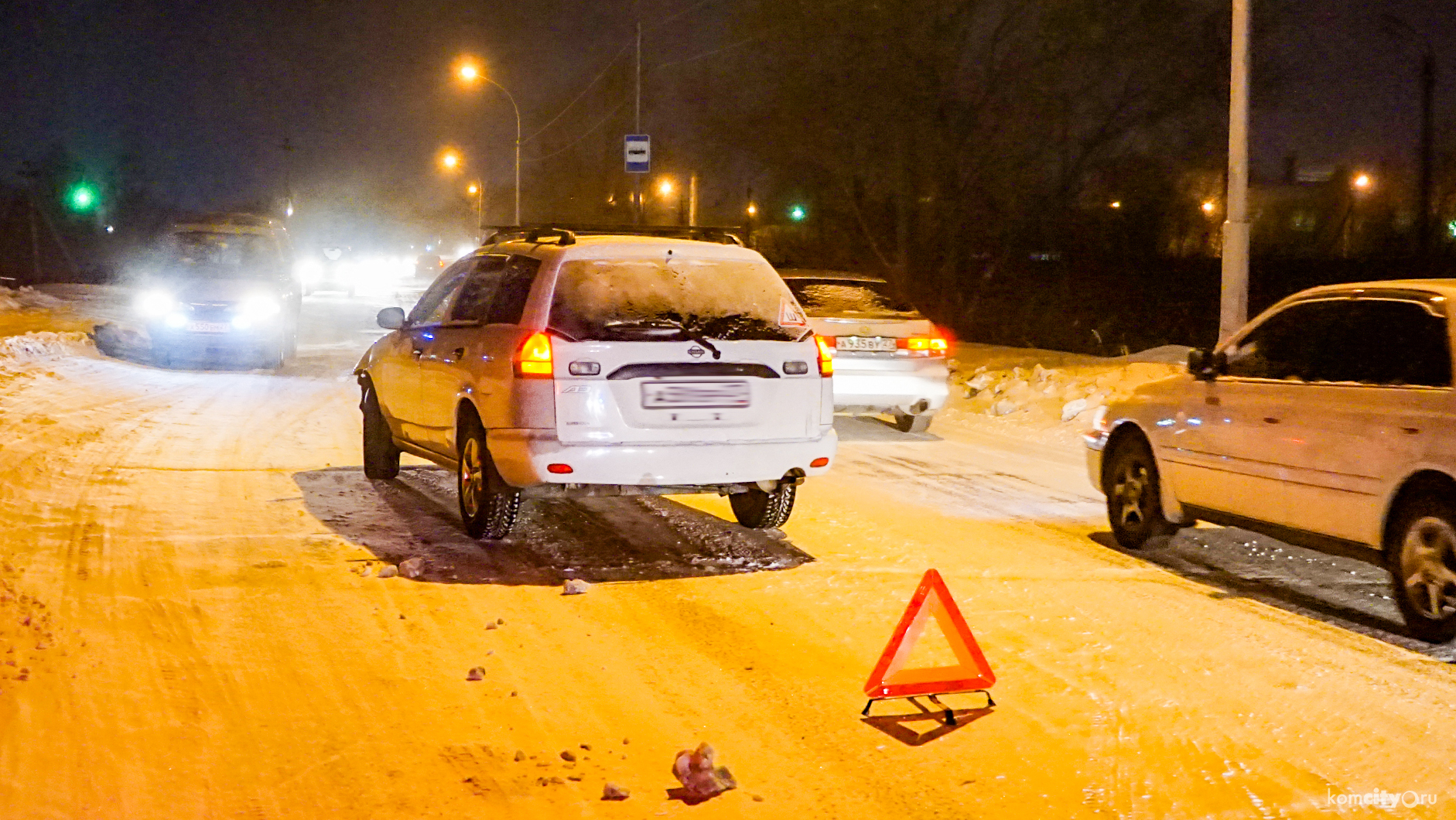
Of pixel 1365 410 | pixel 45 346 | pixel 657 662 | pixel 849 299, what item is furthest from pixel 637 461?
pixel 45 346

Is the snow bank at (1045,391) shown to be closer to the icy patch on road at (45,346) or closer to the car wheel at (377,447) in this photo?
the car wheel at (377,447)

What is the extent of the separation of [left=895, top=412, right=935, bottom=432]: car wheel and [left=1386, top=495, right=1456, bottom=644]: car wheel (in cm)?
820

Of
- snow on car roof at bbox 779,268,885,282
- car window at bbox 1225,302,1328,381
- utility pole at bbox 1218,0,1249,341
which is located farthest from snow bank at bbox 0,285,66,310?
car window at bbox 1225,302,1328,381

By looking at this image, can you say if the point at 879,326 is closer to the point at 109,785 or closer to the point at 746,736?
the point at 746,736

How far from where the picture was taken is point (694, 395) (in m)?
8.24

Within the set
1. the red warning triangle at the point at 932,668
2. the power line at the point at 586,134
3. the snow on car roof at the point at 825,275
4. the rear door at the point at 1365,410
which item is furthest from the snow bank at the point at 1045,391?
the power line at the point at 586,134

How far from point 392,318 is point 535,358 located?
2.89m

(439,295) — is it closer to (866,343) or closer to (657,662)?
(657,662)

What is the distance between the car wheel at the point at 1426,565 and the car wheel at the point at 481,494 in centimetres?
463

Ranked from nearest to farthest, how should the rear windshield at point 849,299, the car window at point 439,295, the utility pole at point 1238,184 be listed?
the car window at point 439,295 → the utility pole at point 1238,184 → the rear windshield at point 849,299

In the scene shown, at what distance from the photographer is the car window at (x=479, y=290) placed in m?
9.21

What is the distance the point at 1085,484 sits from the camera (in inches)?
464

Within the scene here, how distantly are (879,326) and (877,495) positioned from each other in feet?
13.2

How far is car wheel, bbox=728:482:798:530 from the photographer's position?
9.12 metres
